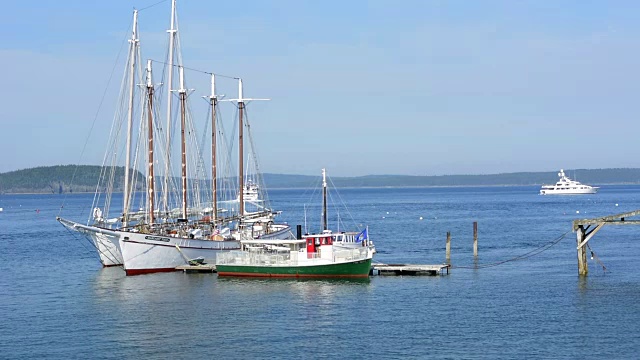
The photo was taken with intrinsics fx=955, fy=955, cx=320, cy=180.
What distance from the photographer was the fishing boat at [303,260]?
67.3 metres

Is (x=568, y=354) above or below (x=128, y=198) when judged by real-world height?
below

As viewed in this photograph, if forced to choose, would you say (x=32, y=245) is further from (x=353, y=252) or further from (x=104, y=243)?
(x=353, y=252)

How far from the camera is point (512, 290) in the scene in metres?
62.2

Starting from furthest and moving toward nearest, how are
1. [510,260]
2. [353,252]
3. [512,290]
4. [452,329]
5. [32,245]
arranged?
1. [32,245]
2. [510,260]
3. [353,252]
4. [512,290]
5. [452,329]

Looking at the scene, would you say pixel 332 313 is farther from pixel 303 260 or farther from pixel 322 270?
pixel 303 260

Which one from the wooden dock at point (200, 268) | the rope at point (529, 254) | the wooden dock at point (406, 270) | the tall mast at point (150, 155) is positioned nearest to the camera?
the wooden dock at point (406, 270)

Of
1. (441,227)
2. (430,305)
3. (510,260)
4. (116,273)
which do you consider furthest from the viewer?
(441,227)

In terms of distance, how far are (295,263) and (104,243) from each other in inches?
814

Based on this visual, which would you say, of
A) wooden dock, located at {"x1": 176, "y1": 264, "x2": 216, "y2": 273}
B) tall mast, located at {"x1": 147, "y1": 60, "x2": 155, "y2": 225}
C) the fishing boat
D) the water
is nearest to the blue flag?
the fishing boat

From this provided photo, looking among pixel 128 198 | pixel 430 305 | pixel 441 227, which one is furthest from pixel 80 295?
pixel 441 227

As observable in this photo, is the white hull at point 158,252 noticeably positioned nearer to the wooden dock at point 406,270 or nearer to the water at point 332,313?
the water at point 332,313

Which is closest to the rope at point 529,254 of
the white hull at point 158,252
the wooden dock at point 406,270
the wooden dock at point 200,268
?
the wooden dock at point 406,270

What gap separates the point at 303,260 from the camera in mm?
68000

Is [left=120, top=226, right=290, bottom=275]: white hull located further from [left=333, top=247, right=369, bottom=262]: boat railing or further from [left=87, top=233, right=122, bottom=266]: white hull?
[left=333, top=247, right=369, bottom=262]: boat railing
